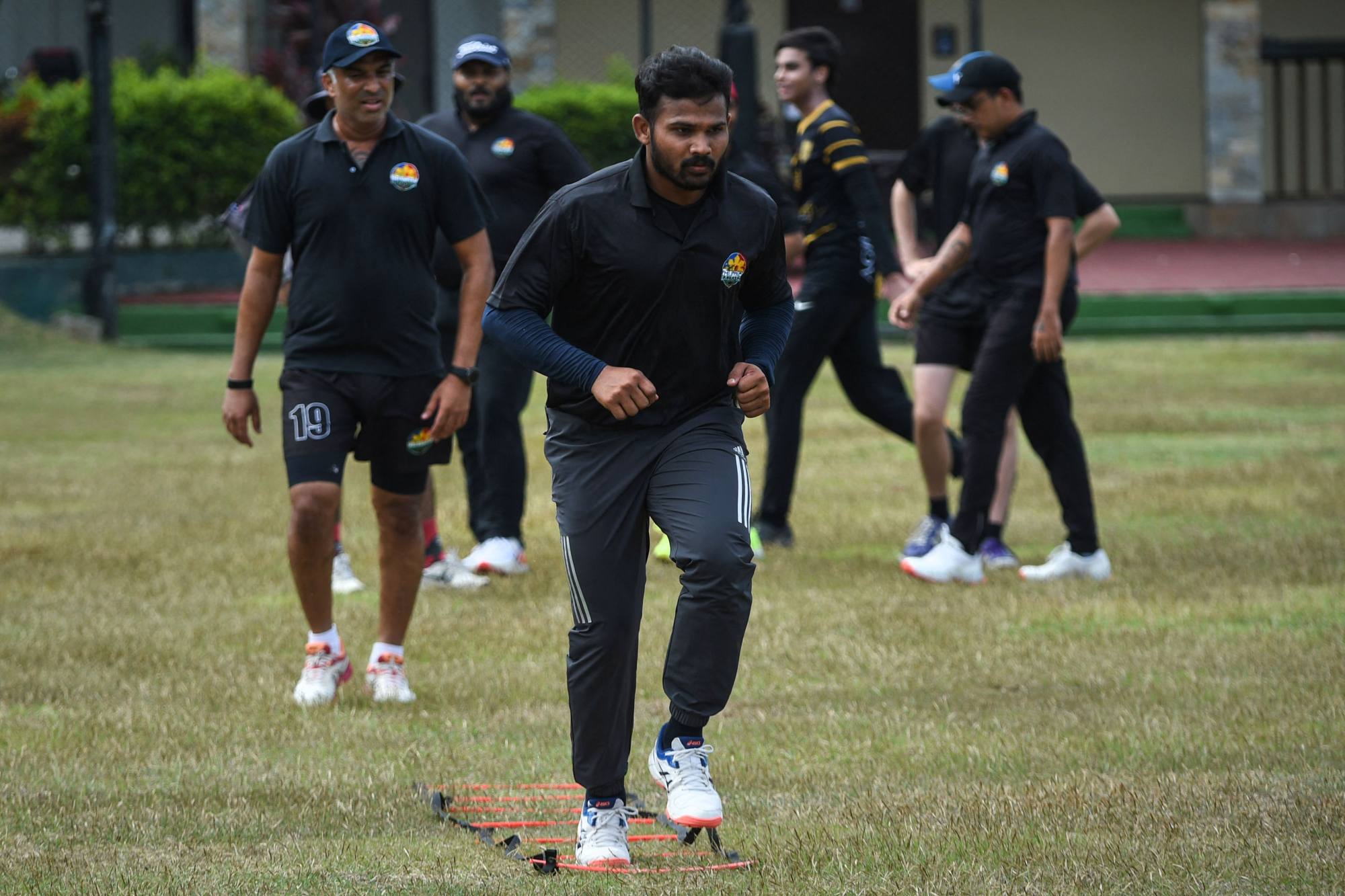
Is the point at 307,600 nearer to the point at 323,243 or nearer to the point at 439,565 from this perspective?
the point at 323,243

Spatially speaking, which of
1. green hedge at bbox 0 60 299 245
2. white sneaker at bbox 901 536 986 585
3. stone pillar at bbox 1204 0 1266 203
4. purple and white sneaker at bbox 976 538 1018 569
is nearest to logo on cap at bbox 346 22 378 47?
white sneaker at bbox 901 536 986 585

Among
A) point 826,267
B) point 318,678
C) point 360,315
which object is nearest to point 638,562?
point 360,315

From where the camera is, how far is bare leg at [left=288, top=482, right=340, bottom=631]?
6.14 meters

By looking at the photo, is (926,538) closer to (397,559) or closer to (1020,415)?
(1020,415)

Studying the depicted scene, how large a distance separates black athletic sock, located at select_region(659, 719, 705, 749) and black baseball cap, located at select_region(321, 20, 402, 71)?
2.60m

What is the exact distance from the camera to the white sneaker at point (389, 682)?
6.34 meters

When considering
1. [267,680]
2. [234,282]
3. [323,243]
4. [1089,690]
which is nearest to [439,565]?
[267,680]

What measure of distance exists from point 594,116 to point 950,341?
14392 millimetres

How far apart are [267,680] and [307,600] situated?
44cm

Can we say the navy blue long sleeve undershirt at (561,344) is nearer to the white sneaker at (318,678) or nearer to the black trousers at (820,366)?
the white sneaker at (318,678)

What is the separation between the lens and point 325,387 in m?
6.19

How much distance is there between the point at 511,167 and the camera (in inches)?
336

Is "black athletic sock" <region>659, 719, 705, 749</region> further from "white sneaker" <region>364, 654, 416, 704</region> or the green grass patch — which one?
"white sneaker" <region>364, 654, 416, 704</region>

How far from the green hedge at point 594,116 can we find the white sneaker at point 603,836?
59.7ft
